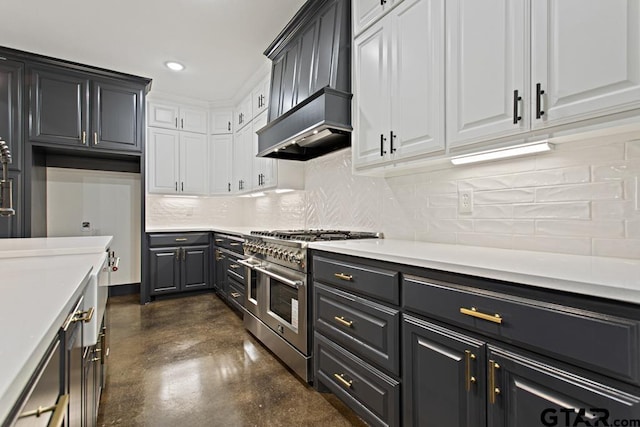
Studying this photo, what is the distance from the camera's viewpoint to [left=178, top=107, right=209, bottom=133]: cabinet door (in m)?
4.42

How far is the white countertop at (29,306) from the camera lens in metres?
0.44

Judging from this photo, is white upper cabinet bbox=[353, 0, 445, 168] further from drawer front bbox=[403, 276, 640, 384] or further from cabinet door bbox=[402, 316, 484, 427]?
cabinet door bbox=[402, 316, 484, 427]

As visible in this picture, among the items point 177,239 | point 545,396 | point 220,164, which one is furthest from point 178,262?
point 545,396

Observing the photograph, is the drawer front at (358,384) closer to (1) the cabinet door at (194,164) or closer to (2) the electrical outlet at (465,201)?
(2) the electrical outlet at (465,201)

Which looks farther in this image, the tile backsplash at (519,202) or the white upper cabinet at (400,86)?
the white upper cabinet at (400,86)

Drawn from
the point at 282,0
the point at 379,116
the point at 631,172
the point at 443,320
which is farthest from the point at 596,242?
the point at 282,0

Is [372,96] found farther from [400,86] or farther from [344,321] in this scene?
[344,321]

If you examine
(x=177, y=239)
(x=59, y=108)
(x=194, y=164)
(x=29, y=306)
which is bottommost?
(x=177, y=239)

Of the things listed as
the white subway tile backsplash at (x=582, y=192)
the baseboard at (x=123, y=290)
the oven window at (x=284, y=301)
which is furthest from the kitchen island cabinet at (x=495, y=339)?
the baseboard at (x=123, y=290)

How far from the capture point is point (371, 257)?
1.51 m

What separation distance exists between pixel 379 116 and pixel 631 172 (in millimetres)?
1166

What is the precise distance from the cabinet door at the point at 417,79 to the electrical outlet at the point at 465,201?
38 cm

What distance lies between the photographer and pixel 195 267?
4117mm

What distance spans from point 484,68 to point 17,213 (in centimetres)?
419
